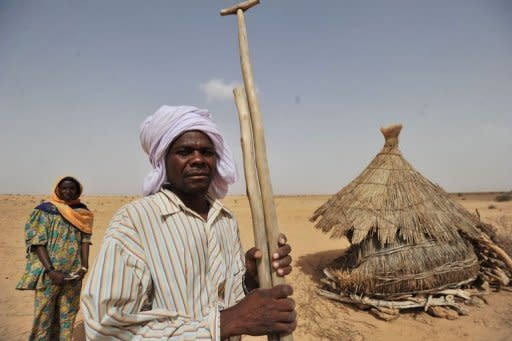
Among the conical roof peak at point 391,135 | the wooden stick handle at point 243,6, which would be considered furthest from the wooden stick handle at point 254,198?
the conical roof peak at point 391,135

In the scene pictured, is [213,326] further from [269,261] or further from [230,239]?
[230,239]

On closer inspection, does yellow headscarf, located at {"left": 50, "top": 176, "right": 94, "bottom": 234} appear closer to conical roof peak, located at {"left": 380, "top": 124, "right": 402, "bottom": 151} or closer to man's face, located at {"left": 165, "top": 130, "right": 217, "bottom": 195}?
man's face, located at {"left": 165, "top": 130, "right": 217, "bottom": 195}

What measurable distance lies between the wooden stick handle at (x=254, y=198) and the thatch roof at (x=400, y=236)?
13.8 ft

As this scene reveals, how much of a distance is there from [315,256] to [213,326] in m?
8.61

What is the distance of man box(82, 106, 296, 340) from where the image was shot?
1.16 meters

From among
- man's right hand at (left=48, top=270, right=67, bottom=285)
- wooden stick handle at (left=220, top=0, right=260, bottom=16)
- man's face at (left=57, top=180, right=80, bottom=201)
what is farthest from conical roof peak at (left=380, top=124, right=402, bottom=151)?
man's right hand at (left=48, top=270, right=67, bottom=285)

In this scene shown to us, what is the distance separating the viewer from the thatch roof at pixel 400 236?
17.4ft

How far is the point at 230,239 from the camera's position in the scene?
176cm

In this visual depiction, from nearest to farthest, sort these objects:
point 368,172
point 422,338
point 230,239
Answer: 1. point 230,239
2. point 422,338
3. point 368,172

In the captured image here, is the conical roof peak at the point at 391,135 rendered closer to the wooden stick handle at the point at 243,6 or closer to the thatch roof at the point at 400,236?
the thatch roof at the point at 400,236

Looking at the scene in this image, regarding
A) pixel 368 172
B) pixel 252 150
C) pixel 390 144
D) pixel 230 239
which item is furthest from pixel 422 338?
pixel 252 150

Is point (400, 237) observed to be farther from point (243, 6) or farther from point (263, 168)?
point (243, 6)

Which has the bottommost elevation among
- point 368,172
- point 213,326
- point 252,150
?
point 213,326

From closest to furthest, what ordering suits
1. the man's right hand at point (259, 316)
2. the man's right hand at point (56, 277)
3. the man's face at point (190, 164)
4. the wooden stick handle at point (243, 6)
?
the man's right hand at point (259, 316) → the man's face at point (190, 164) → the wooden stick handle at point (243, 6) → the man's right hand at point (56, 277)
